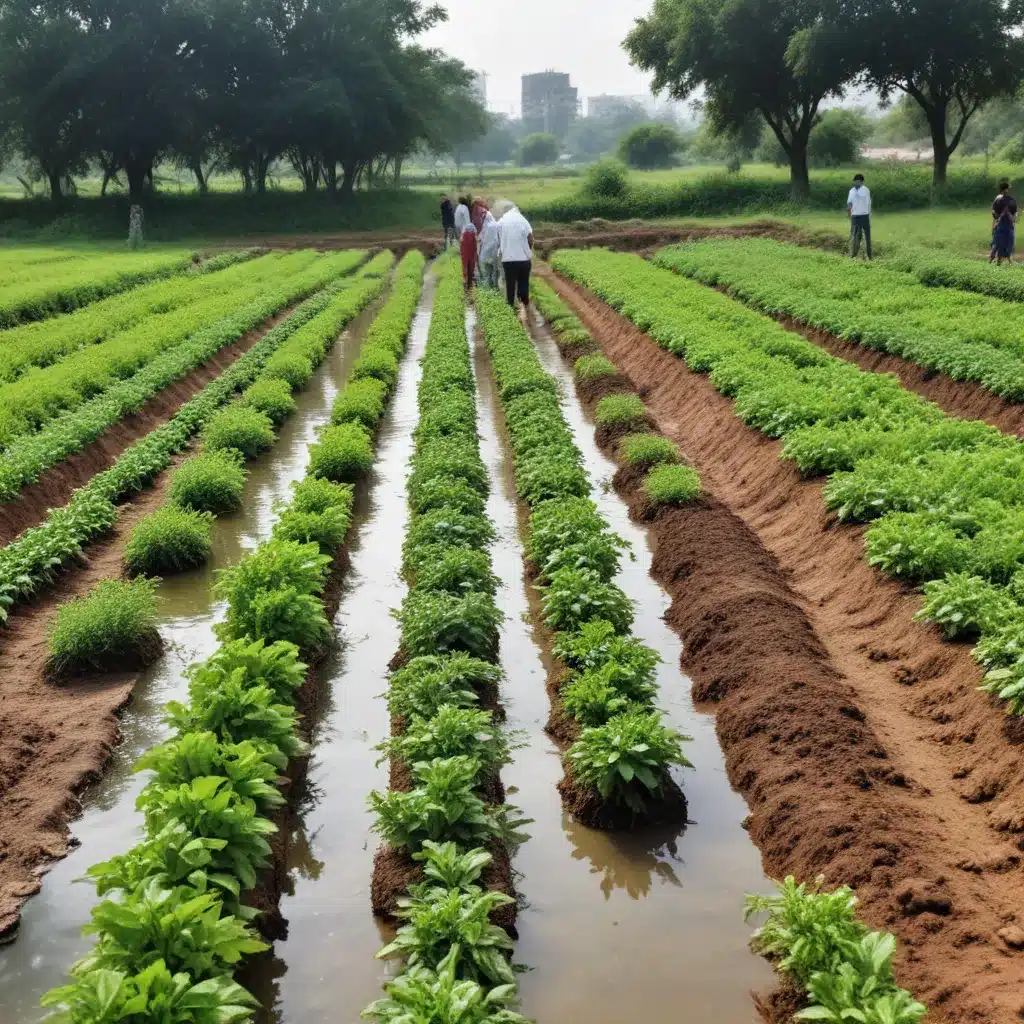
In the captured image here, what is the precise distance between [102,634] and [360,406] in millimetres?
7409

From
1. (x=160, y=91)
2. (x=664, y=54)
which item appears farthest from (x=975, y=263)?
(x=160, y=91)

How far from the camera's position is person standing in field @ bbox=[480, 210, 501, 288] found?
26156mm

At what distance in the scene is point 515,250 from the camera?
22.9 m

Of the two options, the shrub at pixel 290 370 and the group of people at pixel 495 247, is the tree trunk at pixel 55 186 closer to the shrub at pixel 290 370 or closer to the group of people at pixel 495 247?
the group of people at pixel 495 247

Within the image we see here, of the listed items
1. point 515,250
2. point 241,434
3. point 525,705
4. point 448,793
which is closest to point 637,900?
Answer: point 448,793

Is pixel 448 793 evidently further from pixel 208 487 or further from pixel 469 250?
pixel 469 250

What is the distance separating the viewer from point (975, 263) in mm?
24594

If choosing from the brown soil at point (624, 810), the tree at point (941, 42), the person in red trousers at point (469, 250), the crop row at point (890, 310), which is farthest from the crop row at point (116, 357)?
the tree at point (941, 42)

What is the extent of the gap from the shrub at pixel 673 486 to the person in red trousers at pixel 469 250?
16599mm

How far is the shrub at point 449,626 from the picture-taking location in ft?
25.5

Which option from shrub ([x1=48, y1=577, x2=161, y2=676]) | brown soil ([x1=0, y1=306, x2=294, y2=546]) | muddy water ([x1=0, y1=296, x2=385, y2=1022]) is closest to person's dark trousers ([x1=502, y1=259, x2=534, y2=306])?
brown soil ([x1=0, y1=306, x2=294, y2=546])

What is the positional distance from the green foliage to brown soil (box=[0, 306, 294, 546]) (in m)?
6.98

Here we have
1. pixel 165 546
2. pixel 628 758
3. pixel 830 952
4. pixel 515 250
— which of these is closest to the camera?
pixel 830 952

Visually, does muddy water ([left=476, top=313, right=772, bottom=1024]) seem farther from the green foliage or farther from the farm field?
the green foliage
